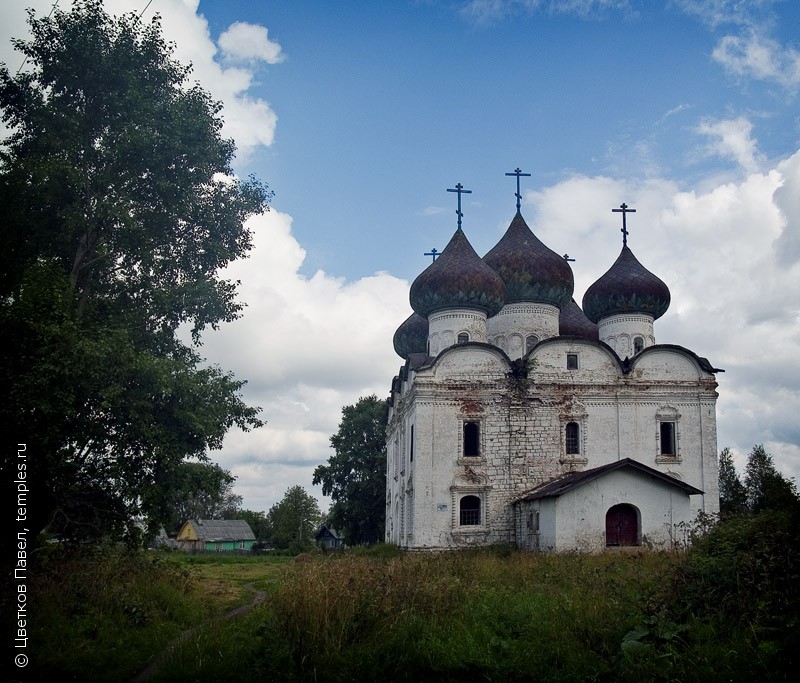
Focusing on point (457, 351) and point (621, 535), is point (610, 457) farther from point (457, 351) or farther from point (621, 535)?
point (457, 351)

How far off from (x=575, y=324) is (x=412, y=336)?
7101 millimetres

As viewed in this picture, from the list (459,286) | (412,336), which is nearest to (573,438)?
(459,286)

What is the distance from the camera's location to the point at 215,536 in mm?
56125

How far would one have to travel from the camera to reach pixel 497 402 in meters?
24.1

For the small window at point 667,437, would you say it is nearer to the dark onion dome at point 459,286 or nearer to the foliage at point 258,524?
the dark onion dome at point 459,286

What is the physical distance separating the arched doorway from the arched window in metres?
4.40

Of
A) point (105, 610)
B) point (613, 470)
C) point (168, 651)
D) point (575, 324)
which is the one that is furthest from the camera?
point (575, 324)

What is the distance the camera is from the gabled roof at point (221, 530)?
56.1m

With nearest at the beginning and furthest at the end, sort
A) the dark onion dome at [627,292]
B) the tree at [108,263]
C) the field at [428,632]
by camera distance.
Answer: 1. the field at [428,632]
2. the tree at [108,263]
3. the dark onion dome at [627,292]

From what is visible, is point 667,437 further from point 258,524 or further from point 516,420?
point 258,524

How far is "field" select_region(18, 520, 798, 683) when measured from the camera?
7391 mm

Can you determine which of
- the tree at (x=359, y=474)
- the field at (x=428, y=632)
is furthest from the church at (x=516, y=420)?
the field at (x=428, y=632)

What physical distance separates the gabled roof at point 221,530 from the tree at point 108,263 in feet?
140

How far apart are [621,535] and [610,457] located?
3.96 meters
